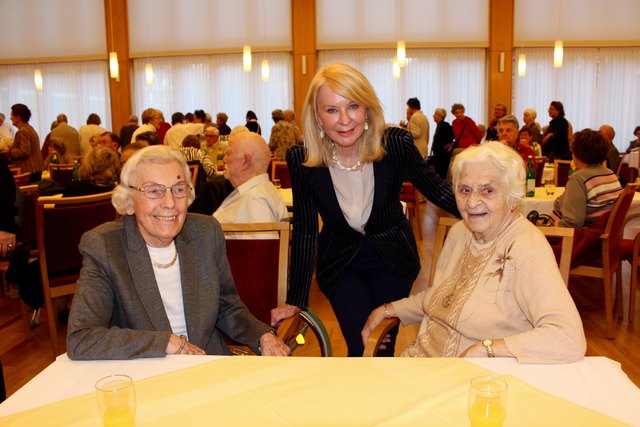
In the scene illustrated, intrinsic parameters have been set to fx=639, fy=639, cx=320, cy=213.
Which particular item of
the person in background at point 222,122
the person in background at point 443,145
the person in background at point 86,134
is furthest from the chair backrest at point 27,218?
the person in background at point 443,145

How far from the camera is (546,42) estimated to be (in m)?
12.6

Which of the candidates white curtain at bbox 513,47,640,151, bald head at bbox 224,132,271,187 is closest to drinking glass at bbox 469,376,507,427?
bald head at bbox 224,132,271,187

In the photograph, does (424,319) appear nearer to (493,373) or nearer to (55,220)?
(493,373)

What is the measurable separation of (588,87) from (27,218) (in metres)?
11.4

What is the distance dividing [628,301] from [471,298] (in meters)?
3.51

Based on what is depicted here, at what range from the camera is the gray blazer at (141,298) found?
160cm

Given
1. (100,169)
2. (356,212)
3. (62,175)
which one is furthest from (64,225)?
(62,175)

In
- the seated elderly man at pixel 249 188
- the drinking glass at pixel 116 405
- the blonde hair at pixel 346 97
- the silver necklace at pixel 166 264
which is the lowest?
the drinking glass at pixel 116 405

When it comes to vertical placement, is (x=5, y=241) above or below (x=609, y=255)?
above

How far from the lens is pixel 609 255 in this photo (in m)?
4.13

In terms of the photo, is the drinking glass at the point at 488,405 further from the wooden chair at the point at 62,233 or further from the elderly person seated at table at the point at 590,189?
the elderly person seated at table at the point at 590,189

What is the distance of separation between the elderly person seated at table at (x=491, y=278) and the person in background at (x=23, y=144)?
716 cm

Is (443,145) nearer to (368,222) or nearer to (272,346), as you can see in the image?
(368,222)

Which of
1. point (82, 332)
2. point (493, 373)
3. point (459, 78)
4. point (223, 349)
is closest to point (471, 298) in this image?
point (493, 373)
